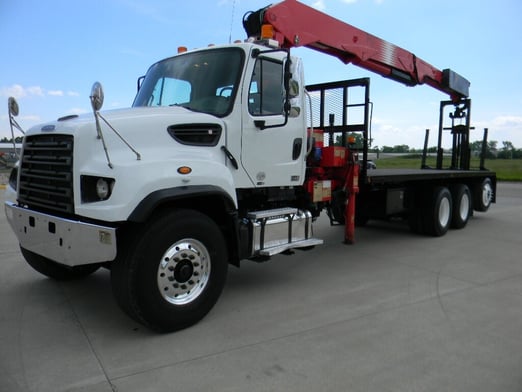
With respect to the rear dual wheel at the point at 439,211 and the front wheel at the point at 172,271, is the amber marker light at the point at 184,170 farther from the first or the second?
the rear dual wheel at the point at 439,211

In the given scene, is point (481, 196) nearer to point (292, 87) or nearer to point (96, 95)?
A: point (292, 87)

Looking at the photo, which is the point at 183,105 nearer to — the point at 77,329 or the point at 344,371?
the point at 77,329

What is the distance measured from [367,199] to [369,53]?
2776 mm

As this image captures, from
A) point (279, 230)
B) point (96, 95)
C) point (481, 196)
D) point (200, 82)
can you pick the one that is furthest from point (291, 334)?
point (481, 196)

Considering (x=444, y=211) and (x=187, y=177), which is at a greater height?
(x=187, y=177)

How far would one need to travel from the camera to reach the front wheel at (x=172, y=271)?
363cm

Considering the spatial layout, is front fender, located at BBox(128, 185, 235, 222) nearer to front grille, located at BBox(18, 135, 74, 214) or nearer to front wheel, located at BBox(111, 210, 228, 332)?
front wheel, located at BBox(111, 210, 228, 332)

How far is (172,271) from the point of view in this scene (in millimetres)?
3898

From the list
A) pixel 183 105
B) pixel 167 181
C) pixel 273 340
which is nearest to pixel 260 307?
pixel 273 340

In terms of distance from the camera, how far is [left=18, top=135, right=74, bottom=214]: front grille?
3705mm

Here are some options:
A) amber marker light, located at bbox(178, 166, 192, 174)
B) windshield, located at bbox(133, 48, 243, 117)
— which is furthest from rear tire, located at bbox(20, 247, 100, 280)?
windshield, located at bbox(133, 48, 243, 117)

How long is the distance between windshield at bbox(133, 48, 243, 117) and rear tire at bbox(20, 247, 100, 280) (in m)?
2.11

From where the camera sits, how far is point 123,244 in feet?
12.2

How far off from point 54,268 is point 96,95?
272 cm
